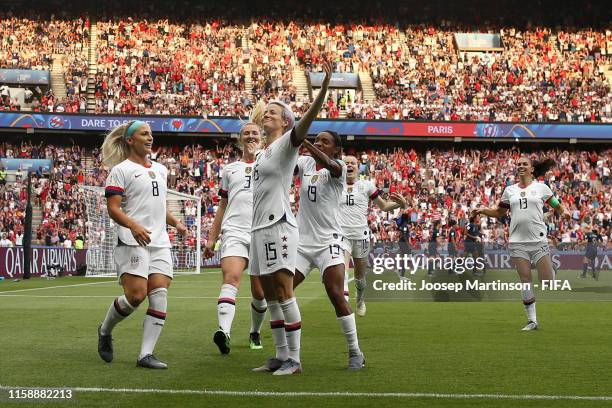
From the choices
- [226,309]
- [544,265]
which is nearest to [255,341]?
[226,309]

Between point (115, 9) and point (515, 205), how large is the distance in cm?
5125

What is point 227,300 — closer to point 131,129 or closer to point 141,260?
point 141,260

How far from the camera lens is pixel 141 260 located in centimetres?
845

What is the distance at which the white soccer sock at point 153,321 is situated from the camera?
8438mm

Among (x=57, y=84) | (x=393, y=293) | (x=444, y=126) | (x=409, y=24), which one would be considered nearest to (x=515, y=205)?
(x=393, y=293)

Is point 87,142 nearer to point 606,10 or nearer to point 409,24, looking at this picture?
point 409,24

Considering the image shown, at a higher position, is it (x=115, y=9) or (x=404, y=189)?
(x=115, y=9)

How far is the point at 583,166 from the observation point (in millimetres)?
52656

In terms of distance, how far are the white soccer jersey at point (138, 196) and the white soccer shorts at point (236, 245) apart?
1525mm

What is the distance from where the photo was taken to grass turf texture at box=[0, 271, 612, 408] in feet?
23.0

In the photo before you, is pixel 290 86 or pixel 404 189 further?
pixel 290 86

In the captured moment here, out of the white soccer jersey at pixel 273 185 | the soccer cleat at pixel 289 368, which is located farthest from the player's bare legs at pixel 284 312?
the white soccer jersey at pixel 273 185

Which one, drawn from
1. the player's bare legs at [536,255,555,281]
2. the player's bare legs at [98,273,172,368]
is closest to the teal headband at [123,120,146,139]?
the player's bare legs at [98,273,172,368]

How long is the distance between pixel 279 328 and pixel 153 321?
121 cm
